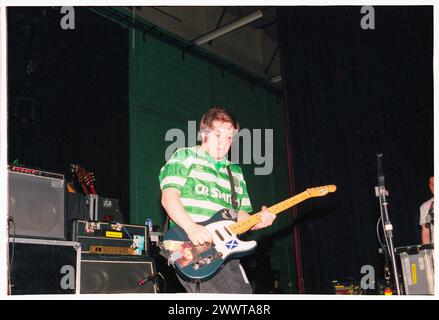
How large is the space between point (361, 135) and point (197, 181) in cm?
320

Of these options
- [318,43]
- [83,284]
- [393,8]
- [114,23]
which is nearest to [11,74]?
[114,23]

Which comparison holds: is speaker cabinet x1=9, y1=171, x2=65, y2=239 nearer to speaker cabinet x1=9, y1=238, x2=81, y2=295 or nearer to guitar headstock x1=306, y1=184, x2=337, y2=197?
speaker cabinet x1=9, y1=238, x2=81, y2=295

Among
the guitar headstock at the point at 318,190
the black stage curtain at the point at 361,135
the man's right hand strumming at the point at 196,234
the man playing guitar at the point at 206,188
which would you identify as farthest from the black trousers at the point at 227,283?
the black stage curtain at the point at 361,135

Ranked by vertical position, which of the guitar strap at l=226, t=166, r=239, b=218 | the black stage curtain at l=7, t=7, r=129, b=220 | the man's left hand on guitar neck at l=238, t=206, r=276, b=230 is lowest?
the man's left hand on guitar neck at l=238, t=206, r=276, b=230

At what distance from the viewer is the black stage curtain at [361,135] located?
4.95m

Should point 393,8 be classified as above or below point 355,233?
above

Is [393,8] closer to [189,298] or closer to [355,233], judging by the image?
[355,233]

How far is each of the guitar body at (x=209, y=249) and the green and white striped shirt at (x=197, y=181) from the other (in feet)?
Result: 0.20

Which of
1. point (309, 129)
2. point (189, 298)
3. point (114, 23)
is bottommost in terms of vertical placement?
point (189, 298)

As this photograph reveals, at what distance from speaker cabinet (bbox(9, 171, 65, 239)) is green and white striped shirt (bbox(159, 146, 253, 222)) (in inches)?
41.3

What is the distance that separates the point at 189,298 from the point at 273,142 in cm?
805

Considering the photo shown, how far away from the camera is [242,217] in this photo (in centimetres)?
256

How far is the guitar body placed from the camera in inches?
91.7

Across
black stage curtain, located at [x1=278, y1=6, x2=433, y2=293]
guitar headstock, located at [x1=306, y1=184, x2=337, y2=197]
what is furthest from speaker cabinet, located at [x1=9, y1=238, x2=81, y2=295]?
black stage curtain, located at [x1=278, y1=6, x2=433, y2=293]
